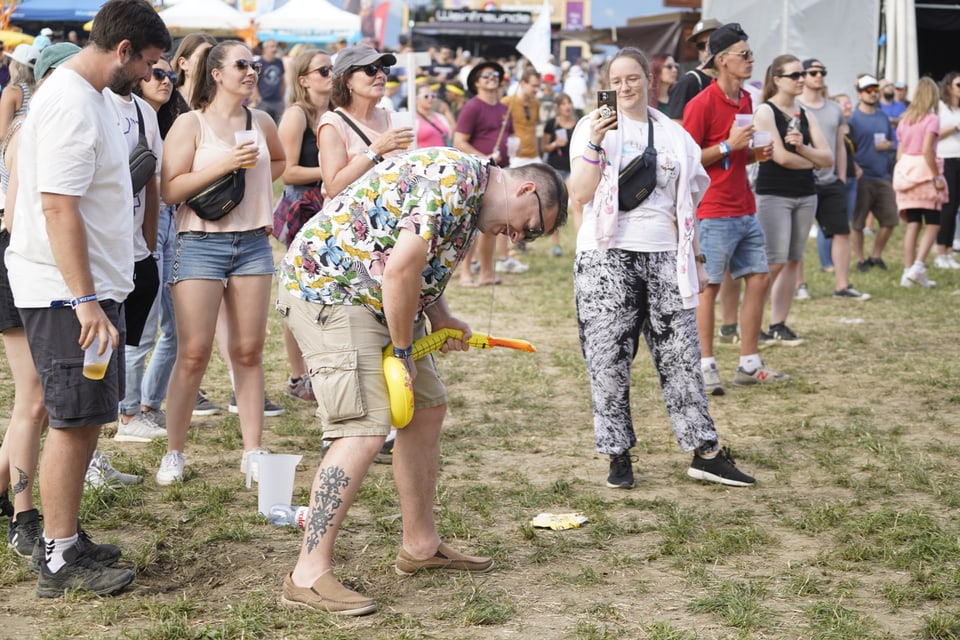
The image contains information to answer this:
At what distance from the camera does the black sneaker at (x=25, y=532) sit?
4.23 m

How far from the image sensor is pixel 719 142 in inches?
270

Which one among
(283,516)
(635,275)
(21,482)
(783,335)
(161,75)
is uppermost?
(161,75)

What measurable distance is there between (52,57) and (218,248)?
1.17 metres

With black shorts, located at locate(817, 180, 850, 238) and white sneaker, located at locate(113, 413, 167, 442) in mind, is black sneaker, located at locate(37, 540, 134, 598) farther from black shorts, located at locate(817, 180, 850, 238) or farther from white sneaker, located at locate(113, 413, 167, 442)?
black shorts, located at locate(817, 180, 850, 238)

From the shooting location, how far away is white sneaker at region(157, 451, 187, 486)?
5.24 meters

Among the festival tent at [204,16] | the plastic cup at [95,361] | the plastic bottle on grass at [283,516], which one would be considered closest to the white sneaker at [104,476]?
the plastic bottle on grass at [283,516]

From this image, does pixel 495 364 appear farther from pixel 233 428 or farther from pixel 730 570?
pixel 730 570

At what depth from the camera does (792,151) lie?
25.6 feet

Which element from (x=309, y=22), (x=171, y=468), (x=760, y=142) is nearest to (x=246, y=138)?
(x=171, y=468)

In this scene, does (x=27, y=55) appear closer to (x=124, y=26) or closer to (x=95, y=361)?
Result: (x=124, y=26)

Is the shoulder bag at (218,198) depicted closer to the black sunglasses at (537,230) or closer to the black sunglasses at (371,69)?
the black sunglasses at (371,69)

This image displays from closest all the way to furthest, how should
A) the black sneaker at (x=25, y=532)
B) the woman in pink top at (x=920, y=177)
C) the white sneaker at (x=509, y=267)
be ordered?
1. the black sneaker at (x=25, y=532)
2. the woman in pink top at (x=920, y=177)
3. the white sneaker at (x=509, y=267)

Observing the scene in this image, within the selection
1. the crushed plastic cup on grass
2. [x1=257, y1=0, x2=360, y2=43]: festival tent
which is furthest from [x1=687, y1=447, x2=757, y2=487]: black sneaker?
[x1=257, y1=0, x2=360, y2=43]: festival tent

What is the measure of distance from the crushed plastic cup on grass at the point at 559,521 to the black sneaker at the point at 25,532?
195 centimetres
